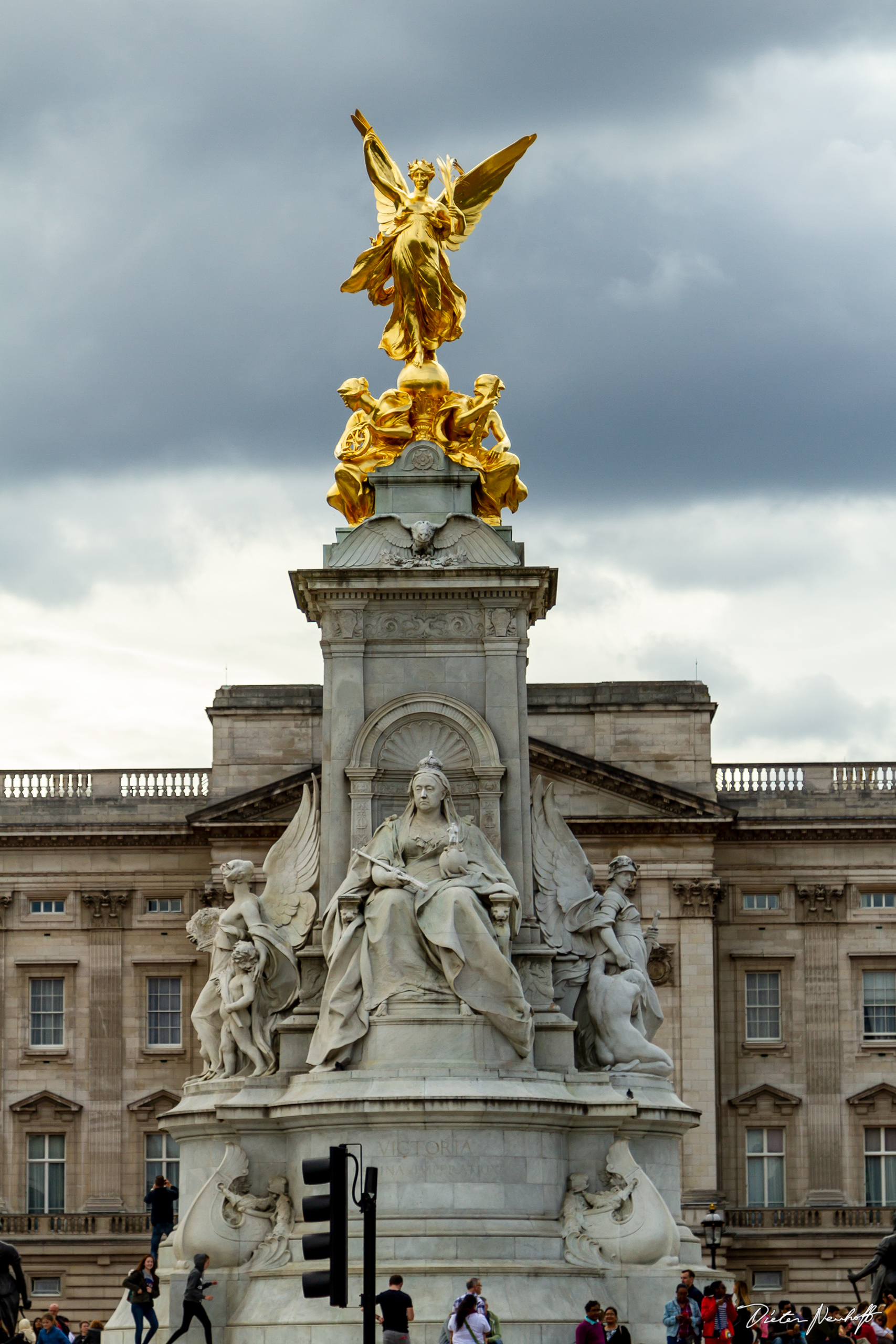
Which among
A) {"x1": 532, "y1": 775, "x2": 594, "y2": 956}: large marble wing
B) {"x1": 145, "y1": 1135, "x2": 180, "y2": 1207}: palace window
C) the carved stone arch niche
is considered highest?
the carved stone arch niche

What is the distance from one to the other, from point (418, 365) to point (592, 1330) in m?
14.5

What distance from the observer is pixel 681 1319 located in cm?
3503

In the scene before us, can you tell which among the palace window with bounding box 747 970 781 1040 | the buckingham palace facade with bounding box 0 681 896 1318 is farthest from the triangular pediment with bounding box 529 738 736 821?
the palace window with bounding box 747 970 781 1040

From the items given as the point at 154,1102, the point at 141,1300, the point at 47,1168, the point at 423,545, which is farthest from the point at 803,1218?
the point at 141,1300

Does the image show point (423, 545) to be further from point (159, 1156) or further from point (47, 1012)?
point (47, 1012)

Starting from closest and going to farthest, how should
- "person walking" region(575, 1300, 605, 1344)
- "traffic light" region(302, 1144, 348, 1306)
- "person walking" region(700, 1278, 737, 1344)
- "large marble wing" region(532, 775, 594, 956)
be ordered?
1. "traffic light" region(302, 1144, 348, 1306)
2. "person walking" region(575, 1300, 605, 1344)
3. "person walking" region(700, 1278, 737, 1344)
4. "large marble wing" region(532, 775, 594, 956)

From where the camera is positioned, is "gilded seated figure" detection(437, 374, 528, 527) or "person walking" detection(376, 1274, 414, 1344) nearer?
"person walking" detection(376, 1274, 414, 1344)

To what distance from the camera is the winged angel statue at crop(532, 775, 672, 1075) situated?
40.0m

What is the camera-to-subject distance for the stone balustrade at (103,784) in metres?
85.2

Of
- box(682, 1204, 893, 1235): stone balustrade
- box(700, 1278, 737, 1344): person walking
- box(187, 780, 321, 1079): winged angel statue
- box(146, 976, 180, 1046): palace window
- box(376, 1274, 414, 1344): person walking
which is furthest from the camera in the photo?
box(146, 976, 180, 1046): palace window

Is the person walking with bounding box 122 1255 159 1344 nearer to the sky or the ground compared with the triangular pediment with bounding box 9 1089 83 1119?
nearer to the ground

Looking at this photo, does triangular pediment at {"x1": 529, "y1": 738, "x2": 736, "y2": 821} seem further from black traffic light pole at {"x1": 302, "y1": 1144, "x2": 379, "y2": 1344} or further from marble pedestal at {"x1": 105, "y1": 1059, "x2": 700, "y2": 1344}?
black traffic light pole at {"x1": 302, "y1": 1144, "x2": 379, "y2": 1344}

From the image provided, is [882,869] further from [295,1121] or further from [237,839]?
[295,1121]

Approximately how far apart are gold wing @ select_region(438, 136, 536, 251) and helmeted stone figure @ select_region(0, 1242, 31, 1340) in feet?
49.5
